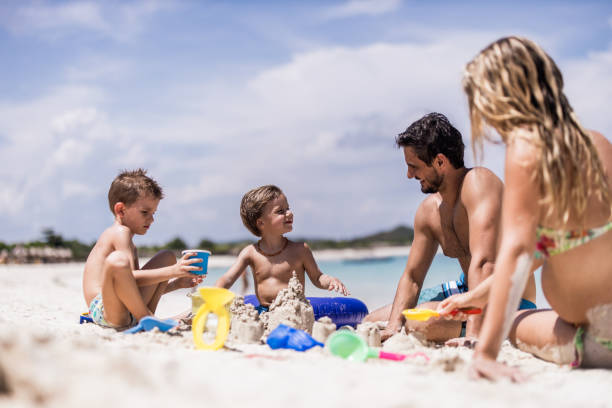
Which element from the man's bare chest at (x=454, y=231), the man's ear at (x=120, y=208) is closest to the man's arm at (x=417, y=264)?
the man's bare chest at (x=454, y=231)

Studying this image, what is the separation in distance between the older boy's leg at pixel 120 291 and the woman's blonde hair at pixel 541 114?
2432mm

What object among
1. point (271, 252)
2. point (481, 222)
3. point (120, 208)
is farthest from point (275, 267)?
point (481, 222)

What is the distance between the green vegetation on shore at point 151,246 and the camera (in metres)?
24.9

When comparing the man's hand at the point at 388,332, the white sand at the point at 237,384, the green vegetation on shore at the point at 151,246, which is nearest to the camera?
the white sand at the point at 237,384

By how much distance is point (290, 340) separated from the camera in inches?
119

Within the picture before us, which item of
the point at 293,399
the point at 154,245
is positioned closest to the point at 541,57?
the point at 293,399

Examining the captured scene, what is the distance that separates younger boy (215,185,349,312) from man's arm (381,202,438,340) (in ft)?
2.37

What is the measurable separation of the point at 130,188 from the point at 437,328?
2531mm

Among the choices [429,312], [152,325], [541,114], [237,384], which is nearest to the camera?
[237,384]

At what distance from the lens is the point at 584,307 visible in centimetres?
257

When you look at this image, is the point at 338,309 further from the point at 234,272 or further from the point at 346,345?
the point at 346,345

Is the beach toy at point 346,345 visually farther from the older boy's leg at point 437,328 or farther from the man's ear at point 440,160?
the man's ear at point 440,160

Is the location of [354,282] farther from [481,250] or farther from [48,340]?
[48,340]

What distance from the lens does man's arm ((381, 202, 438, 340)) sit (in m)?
4.13
